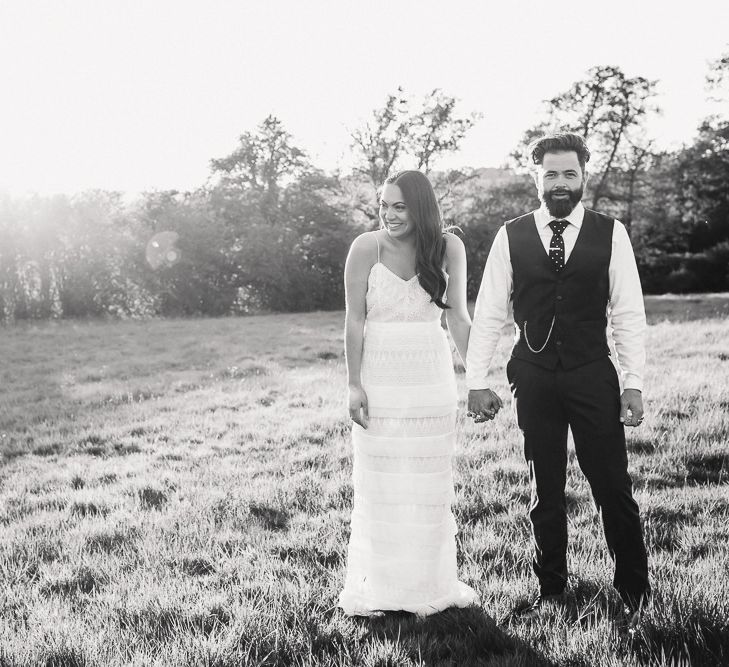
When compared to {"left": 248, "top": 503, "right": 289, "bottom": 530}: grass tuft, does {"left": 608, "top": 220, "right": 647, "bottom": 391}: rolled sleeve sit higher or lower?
higher

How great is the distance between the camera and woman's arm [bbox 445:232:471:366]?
3.82 meters

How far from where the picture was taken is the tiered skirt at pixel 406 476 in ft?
12.0

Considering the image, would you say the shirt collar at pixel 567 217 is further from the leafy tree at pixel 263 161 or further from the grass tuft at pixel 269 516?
the leafy tree at pixel 263 161

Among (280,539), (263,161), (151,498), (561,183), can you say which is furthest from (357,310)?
(263,161)

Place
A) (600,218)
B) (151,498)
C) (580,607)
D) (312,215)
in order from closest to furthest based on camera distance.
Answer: (600,218) < (580,607) < (151,498) < (312,215)

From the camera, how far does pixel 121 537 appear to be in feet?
16.0

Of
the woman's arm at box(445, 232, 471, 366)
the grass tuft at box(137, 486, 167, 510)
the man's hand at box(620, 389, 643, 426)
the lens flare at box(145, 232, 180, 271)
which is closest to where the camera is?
the man's hand at box(620, 389, 643, 426)

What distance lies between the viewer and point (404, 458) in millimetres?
3701

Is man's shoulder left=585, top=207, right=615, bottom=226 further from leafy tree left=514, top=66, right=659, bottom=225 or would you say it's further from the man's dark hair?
leafy tree left=514, top=66, right=659, bottom=225

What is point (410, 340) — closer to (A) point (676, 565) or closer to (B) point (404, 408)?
(B) point (404, 408)

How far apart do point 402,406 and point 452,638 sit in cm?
118

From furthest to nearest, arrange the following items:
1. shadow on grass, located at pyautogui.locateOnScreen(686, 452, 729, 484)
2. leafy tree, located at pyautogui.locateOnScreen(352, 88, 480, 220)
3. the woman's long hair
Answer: leafy tree, located at pyautogui.locateOnScreen(352, 88, 480, 220)
shadow on grass, located at pyautogui.locateOnScreen(686, 452, 729, 484)
the woman's long hair

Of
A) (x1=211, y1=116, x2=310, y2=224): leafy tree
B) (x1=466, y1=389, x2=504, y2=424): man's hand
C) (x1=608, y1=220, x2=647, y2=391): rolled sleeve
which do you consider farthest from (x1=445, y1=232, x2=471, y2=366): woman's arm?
(x1=211, y1=116, x2=310, y2=224): leafy tree

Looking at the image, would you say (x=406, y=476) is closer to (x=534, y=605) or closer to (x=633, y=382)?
(x=534, y=605)
